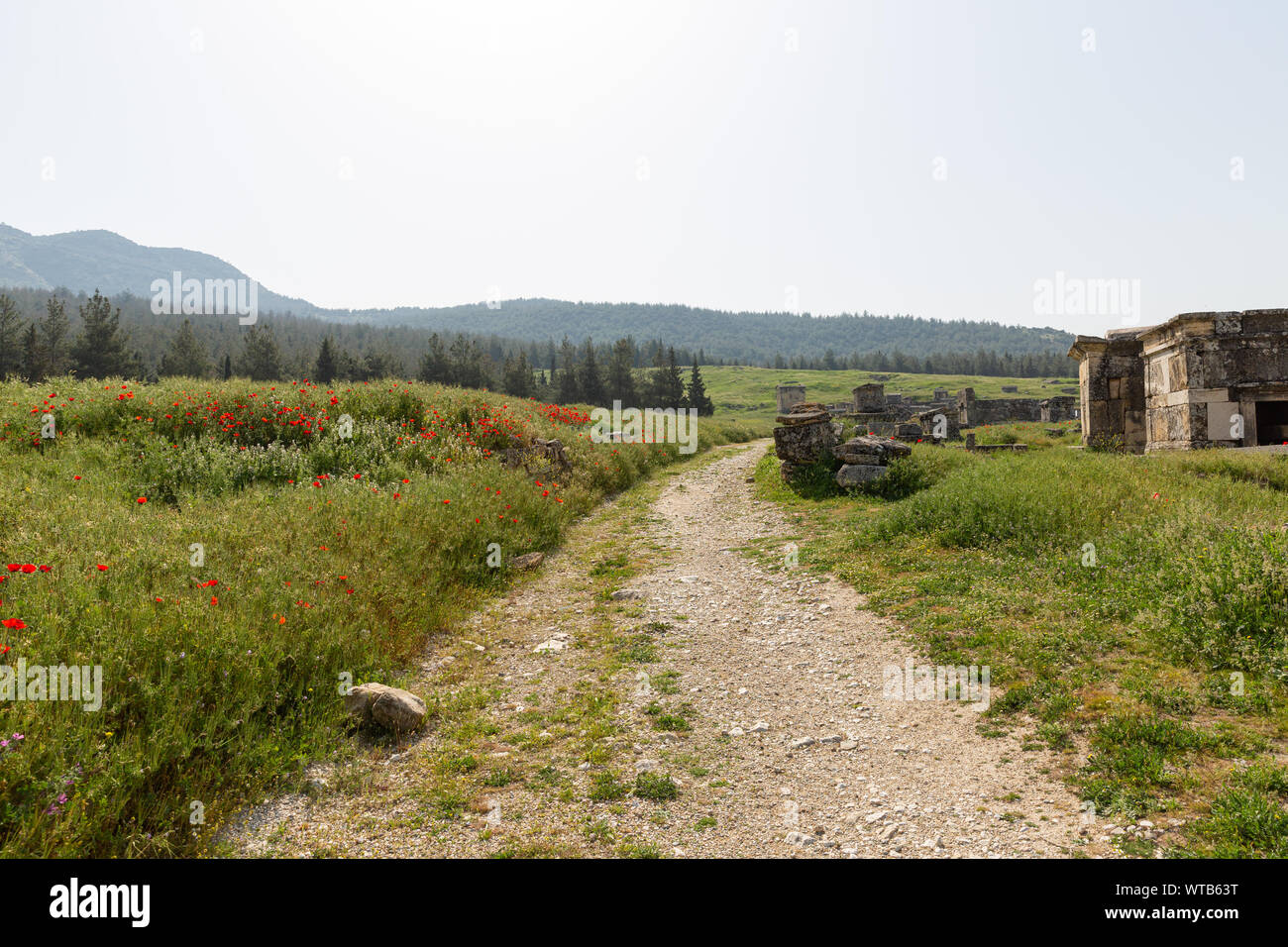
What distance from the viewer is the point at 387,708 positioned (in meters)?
4.93

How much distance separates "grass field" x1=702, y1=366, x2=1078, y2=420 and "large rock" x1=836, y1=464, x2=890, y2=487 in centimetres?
5792

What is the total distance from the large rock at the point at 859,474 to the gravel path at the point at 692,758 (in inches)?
232

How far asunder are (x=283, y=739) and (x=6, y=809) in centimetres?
157

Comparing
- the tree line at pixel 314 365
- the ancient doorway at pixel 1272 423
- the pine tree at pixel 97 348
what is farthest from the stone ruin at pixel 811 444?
the pine tree at pixel 97 348

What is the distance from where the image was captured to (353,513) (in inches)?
336

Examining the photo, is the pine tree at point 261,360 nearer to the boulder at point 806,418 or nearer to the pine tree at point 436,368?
the pine tree at point 436,368

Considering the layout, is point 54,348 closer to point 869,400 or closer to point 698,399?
point 698,399

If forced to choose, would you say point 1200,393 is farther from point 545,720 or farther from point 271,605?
point 271,605

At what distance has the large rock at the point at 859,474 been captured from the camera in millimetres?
13133

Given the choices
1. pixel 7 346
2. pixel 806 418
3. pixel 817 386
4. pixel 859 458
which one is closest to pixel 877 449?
pixel 859 458

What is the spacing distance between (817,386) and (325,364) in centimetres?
6454

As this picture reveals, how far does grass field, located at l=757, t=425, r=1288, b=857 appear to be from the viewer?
3529mm

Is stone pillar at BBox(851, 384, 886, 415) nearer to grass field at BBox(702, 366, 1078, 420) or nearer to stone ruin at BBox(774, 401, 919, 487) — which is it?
stone ruin at BBox(774, 401, 919, 487)
